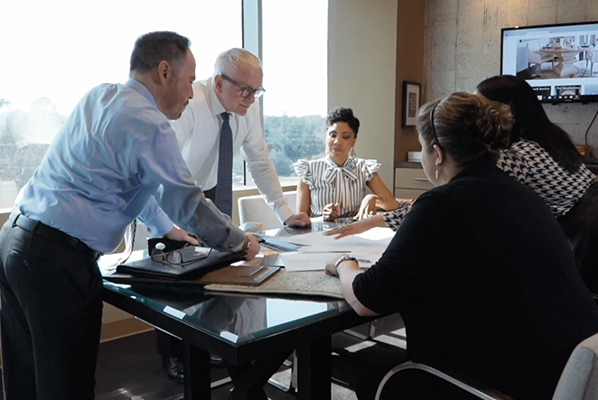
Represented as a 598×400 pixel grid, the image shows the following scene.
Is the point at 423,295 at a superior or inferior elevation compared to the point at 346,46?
inferior

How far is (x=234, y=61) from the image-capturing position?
8.18 ft

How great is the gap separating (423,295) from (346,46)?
4077 mm

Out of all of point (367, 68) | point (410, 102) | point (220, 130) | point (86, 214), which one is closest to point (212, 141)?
point (220, 130)

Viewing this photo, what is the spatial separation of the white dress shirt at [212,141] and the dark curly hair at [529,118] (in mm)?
1097

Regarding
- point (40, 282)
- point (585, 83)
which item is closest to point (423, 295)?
point (40, 282)

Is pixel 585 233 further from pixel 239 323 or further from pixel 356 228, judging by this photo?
pixel 239 323

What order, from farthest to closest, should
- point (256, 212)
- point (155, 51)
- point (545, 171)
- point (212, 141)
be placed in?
point (256, 212)
point (212, 141)
point (545, 171)
point (155, 51)

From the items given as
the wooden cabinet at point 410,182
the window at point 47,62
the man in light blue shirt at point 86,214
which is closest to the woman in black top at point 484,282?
the man in light blue shirt at point 86,214

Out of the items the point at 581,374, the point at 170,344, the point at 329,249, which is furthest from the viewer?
the point at 170,344

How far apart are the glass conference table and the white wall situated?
11.7 feet

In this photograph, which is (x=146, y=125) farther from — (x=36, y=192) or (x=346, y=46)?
(x=346, y=46)

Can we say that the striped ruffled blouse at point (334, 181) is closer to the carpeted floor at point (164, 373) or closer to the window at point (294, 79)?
the carpeted floor at point (164, 373)

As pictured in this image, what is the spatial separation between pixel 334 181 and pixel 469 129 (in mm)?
2050

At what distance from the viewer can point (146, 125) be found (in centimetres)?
151
